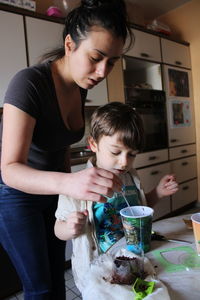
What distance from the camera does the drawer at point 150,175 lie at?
2326mm

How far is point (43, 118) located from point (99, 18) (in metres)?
0.35

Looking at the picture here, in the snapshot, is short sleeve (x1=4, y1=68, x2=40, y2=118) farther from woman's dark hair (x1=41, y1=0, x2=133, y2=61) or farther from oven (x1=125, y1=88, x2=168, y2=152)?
oven (x1=125, y1=88, x2=168, y2=152)

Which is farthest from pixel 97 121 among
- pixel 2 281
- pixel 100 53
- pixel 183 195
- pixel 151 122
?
pixel 183 195

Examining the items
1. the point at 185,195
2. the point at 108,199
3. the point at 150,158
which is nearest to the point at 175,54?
the point at 150,158

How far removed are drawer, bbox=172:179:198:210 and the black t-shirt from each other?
82.2 inches

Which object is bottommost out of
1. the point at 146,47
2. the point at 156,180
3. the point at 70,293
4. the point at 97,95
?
the point at 70,293

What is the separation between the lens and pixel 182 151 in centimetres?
280

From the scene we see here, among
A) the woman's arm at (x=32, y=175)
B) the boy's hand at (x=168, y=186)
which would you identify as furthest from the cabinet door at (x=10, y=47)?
the boy's hand at (x=168, y=186)

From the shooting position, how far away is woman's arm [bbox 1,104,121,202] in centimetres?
48

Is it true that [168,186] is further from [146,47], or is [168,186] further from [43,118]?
[146,47]

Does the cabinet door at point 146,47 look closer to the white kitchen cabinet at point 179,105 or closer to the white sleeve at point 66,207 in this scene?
the white kitchen cabinet at point 179,105

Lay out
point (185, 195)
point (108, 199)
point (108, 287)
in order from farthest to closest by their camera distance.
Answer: point (185, 195)
point (108, 199)
point (108, 287)

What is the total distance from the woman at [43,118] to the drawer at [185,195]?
2.08 meters

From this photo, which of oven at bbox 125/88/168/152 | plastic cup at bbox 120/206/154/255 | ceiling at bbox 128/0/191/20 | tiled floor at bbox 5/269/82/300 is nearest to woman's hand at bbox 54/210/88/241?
plastic cup at bbox 120/206/154/255
